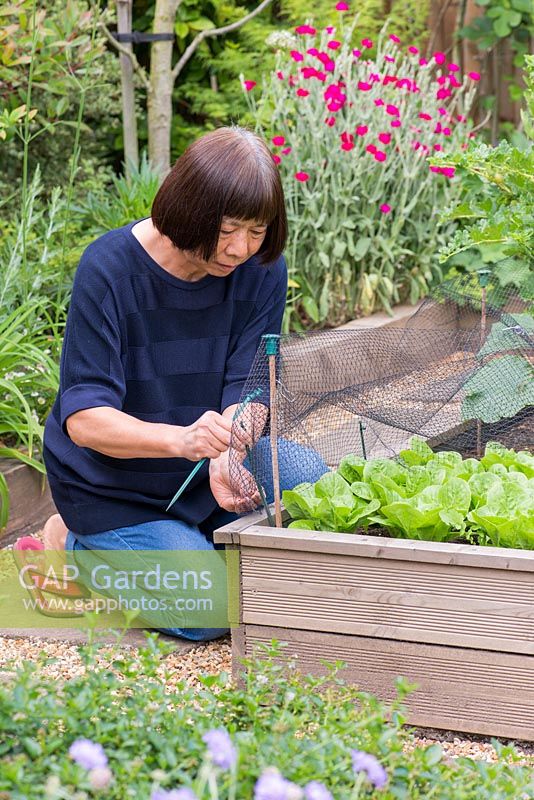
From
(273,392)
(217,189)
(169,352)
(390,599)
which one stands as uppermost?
(217,189)

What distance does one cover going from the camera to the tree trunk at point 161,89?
15.3ft

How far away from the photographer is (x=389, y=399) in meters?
2.50

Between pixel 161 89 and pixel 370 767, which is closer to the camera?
pixel 370 767

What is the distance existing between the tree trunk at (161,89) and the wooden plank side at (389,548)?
313 centimetres

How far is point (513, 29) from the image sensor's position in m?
6.64

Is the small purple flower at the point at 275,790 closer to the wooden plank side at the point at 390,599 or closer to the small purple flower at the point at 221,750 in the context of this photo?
the small purple flower at the point at 221,750

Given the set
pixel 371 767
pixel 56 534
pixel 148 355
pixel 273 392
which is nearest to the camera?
pixel 371 767

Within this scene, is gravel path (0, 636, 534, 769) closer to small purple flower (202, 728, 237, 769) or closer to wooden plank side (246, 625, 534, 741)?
wooden plank side (246, 625, 534, 741)

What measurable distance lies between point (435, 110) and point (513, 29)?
6.77 ft

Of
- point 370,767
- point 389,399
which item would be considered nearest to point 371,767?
point 370,767

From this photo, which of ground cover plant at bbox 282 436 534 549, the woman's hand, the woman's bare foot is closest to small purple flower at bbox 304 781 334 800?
ground cover plant at bbox 282 436 534 549

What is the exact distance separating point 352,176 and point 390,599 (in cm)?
329

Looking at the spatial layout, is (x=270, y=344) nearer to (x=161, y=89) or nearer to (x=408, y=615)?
(x=408, y=615)

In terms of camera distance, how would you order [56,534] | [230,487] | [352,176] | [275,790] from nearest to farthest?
1. [275,790]
2. [230,487]
3. [56,534]
4. [352,176]
